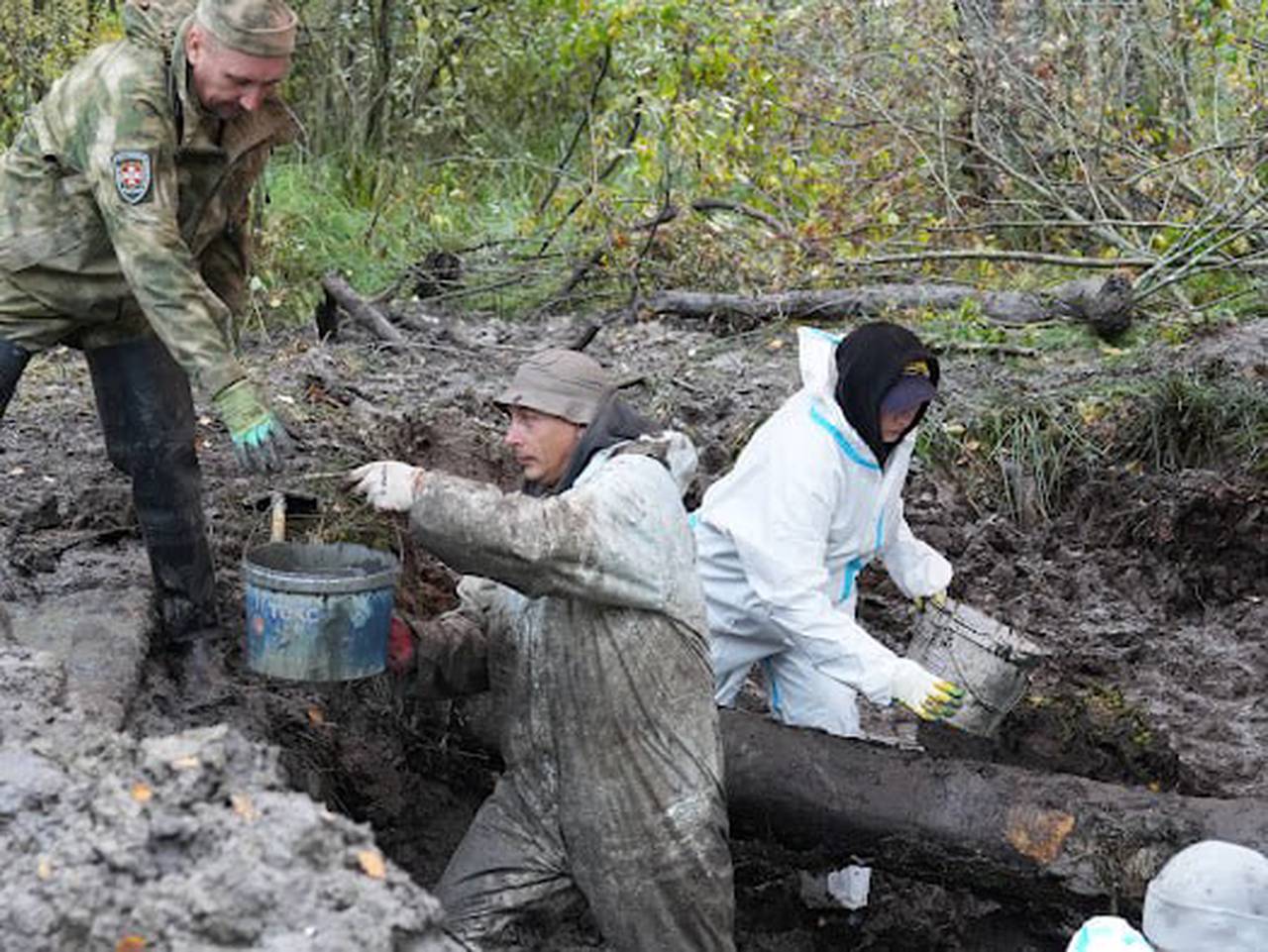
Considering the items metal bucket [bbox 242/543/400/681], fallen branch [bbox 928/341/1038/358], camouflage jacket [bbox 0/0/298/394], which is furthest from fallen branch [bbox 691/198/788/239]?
metal bucket [bbox 242/543/400/681]

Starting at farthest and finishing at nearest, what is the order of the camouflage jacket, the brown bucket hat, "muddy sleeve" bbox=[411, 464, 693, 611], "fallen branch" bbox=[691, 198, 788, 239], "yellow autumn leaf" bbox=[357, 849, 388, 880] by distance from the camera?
"fallen branch" bbox=[691, 198, 788, 239] < the camouflage jacket < the brown bucket hat < "muddy sleeve" bbox=[411, 464, 693, 611] < "yellow autumn leaf" bbox=[357, 849, 388, 880]

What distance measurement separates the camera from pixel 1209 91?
11.6 metres

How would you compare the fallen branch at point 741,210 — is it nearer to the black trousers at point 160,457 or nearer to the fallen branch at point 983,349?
the fallen branch at point 983,349

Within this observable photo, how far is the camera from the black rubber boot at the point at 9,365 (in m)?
4.71

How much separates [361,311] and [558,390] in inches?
201

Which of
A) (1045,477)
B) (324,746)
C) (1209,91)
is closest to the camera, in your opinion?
(324,746)

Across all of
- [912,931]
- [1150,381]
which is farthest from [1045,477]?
[912,931]

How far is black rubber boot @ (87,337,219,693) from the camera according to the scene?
4.82 metres

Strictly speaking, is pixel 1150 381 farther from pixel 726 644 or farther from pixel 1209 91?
pixel 1209 91

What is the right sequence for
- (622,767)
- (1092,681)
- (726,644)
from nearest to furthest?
(622,767) → (726,644) → (1092,681)

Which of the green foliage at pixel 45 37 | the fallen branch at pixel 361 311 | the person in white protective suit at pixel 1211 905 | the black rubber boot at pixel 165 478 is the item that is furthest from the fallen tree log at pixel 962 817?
the green foliage at pixel 45 37

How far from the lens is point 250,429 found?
166 inches

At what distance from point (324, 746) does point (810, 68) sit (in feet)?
22.5

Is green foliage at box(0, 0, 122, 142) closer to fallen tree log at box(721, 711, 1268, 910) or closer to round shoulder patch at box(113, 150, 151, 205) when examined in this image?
round shoulder patch at box(113, 150, 151, 205)
